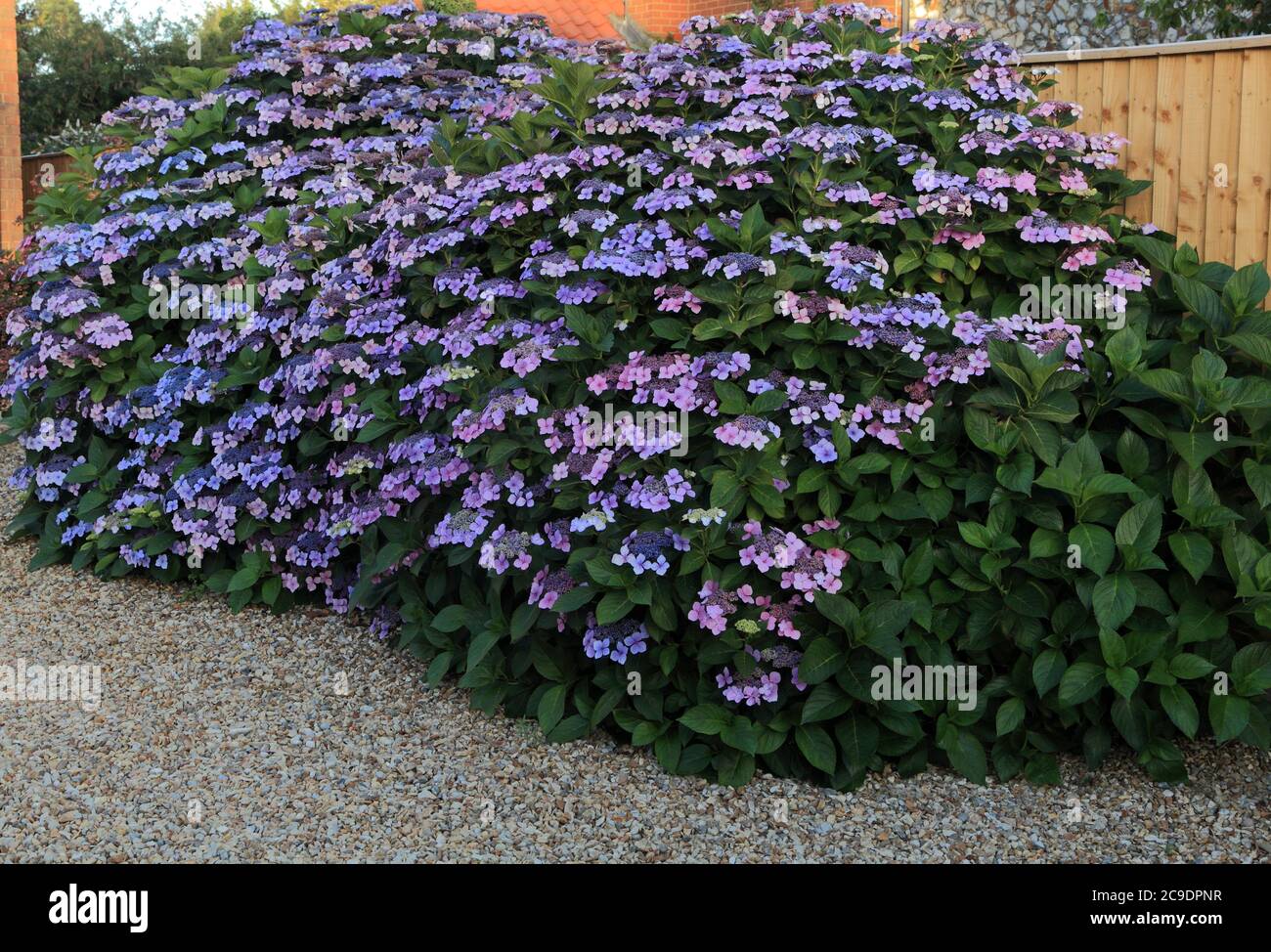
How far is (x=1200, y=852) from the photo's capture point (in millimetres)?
3129

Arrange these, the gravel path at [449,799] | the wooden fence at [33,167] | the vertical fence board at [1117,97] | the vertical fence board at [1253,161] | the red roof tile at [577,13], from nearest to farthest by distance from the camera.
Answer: the gravel path at [449,799]
the vertical fence board at [1253,161]
the vertical fence board at [1117,97]
the wooden fence at [33,167]
the red roof tile at [577,13]

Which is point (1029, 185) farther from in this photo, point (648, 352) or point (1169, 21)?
point (1169, 21)

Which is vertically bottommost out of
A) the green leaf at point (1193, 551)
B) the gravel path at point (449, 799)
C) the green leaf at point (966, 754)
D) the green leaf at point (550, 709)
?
the gravel path at point (449, 799)

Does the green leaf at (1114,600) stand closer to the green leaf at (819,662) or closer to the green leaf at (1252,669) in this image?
the green leaf at (1252,669)

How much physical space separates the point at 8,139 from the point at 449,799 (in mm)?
10896

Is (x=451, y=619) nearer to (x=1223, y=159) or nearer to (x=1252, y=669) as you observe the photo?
(x=1252, y=669)

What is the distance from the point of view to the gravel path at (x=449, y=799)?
10.4ft

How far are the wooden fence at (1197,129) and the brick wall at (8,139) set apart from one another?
10.7 m

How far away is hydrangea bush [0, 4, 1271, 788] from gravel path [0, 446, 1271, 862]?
12 centimetres

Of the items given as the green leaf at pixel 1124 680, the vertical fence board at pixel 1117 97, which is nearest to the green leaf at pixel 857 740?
the green leaf at pixel 1124 680

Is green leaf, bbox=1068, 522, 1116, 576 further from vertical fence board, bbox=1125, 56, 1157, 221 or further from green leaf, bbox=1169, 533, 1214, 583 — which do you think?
vertical fence board, bbox=1125, 56, 1157, 221

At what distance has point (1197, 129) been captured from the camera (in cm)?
424

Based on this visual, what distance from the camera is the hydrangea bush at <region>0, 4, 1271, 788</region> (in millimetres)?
3352

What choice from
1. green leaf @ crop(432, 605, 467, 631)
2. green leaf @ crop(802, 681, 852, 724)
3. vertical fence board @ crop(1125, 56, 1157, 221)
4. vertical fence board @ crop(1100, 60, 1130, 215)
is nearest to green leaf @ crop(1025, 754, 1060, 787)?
green leaf @ crop(802, 681, 852, 724)
